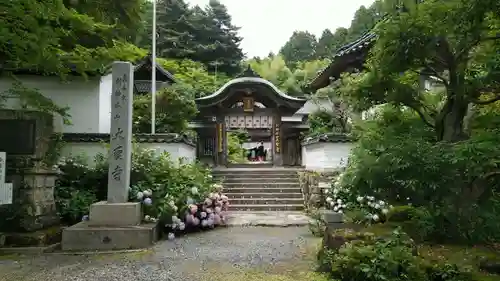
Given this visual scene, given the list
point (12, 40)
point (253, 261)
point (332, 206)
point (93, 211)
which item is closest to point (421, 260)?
point (253, 261)

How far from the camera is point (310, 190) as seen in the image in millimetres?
12000

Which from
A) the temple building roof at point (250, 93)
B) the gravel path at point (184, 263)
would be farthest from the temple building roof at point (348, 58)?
the gravel path at point (184, 263)

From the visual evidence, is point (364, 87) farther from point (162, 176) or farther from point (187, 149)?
point (187, 149)

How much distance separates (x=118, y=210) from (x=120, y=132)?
158 cm

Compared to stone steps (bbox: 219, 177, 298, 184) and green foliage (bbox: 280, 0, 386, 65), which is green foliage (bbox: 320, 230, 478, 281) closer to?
stone steps (bbox: 219, 177, 298, 184)

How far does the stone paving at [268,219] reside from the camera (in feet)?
31.1

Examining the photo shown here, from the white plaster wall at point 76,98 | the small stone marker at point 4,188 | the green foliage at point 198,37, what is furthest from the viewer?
the green foliage at point 198,37

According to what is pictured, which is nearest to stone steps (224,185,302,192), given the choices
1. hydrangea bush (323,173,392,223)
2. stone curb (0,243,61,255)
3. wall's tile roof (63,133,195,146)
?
wall's tile roof (63,133,195,146)

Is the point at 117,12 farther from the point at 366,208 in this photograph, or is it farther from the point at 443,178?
the point at 443,178

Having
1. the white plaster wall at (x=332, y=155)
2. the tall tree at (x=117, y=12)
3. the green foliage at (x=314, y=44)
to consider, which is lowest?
the white plaster wall at (x=332, y=155)

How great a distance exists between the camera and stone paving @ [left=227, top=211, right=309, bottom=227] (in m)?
9.48

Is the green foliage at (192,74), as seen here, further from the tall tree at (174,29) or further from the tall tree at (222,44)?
the tall tree at (222,44)

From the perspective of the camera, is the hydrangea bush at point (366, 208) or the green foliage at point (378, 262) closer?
the green foliage at point (378, 262)

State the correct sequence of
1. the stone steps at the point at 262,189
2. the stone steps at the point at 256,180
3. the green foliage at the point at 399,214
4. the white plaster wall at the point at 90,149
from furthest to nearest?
the stone steps at the point at 256,180 < the stone steps at the point at 262,189 < the white plaster wall at the point at 90,149 < the green foliage at the point at 399,214
